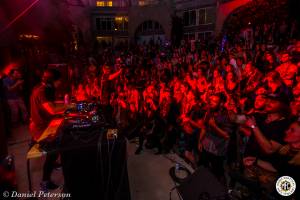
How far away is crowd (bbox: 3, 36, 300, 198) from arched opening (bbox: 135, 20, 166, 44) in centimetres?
2036

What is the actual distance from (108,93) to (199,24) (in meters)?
19.4

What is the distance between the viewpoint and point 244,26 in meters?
14.3

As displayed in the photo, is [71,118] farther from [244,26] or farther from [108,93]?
[244,26]

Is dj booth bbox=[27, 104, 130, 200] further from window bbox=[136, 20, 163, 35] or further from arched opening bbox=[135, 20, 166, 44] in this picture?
window bbox=[136, 20, 163, 35]

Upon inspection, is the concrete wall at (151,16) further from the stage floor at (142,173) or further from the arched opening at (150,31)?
the stage floor at (142,173)

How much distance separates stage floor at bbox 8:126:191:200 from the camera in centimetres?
389

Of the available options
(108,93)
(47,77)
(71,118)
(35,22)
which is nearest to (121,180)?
(71,118)

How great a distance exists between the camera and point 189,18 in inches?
988

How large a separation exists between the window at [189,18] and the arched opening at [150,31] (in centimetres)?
399

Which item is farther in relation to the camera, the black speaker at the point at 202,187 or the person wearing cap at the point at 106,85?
the person wearing cap at the point at 106,85

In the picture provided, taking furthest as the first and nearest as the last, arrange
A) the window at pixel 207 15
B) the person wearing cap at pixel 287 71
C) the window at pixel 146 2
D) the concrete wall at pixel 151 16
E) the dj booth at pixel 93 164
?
1. the window at pixel 146 2
2. the concrete wall at pixel 151 16
3. the window at pixel 207 15
4. the person wearing cap at pixel 287 71
5. the dj booth at pixel 93 164

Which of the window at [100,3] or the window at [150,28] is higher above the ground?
the window at [100,3]

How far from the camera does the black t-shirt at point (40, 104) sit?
392 centimetres

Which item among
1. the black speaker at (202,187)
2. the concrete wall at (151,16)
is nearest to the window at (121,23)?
A: the concrete wall at (151,16)
